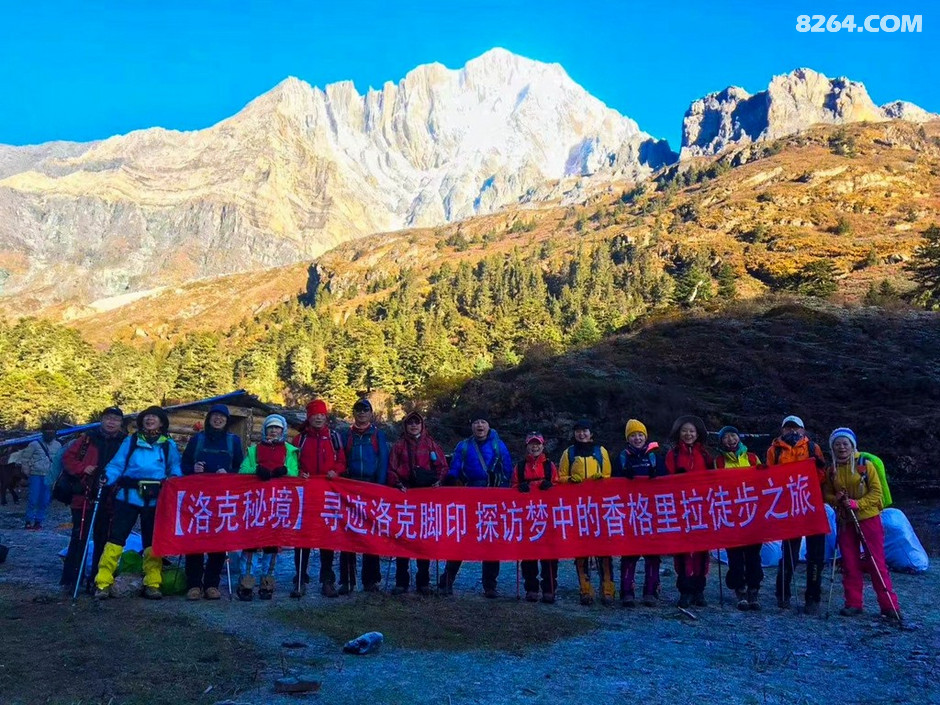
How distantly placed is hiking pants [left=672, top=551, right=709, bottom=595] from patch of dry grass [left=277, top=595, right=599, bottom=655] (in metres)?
1.25

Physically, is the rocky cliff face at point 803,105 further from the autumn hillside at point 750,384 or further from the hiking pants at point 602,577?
the hiking pants at point 602,577

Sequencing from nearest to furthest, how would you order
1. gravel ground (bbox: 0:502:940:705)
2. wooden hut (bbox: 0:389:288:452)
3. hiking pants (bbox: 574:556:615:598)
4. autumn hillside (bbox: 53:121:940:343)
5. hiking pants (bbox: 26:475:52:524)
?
1. gravel ground (bbox: 0:502:940:705)
2. hiking pants (bbox: 574:556:615:598)
3. hiking pants (bbox: 26:475:52:524)
4. wooden hut (bbox: 0:389:288:452)
5. autumn hillside (bbox: 53:121:940:343)

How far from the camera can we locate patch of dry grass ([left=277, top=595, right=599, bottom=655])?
618 centimetres

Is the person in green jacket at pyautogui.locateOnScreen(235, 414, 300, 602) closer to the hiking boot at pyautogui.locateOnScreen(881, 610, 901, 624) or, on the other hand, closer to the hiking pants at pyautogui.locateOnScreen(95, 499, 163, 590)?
the hiking pants at pyautogui.locateOnScreen(95, 499, 163, 590)

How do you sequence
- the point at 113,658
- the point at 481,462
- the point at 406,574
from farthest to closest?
the point at 481,462, the point at 406,574, the point at 113,658

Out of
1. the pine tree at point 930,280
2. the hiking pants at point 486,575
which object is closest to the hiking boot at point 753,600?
the hiking pants at point 486,575

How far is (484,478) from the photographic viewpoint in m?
8.48

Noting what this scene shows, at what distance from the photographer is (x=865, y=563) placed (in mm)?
7473

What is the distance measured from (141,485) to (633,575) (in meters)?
5.12

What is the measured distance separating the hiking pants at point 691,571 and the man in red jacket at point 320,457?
3623 millimetres

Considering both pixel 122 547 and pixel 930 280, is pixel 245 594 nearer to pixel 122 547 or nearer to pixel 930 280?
pixel 122 547

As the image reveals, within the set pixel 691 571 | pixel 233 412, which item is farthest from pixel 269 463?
pixel 233 412

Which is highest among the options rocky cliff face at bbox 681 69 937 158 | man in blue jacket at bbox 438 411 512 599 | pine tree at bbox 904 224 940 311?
rocky cliff face at bbox 681 69 937 158

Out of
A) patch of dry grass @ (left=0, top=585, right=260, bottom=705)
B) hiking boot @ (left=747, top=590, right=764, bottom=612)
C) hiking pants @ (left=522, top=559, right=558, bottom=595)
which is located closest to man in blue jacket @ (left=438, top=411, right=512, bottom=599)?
hiking pants @ (left=522, top=559, right=558, bottom=595)
